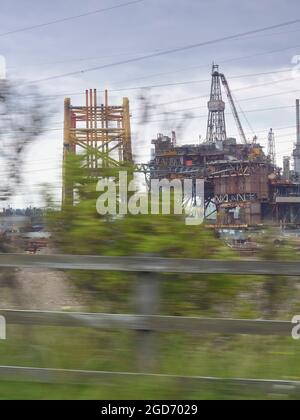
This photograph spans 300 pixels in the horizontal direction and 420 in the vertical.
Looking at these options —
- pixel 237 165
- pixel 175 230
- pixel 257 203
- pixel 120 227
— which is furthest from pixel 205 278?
pixel 237 165

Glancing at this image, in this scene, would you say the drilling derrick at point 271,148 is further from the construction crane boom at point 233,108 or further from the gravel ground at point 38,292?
the gravel ground at point 38,292

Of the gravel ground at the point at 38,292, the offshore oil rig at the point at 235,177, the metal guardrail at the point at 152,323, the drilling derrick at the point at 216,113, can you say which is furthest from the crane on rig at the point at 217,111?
the metal guardrail at the point at 152,323

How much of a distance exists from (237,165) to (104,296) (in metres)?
2.39

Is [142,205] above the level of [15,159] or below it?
below

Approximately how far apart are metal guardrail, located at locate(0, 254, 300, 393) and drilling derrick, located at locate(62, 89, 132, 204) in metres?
1.52

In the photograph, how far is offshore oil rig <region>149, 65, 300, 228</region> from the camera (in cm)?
596

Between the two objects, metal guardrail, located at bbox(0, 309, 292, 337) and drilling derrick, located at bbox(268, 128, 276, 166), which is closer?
metal guardrail, located at bbox(0, 309, 292, 337)

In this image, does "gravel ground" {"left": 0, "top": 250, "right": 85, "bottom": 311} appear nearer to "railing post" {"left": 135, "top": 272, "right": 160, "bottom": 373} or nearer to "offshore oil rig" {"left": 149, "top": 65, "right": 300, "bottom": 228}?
"railing post" {"left": 135, "top": 272, "right": 160, "bottom": 373}

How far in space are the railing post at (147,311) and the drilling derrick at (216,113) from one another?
12.6ft

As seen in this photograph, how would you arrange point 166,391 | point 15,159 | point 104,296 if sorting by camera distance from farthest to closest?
1. point 15,159
2. point 104,296
3. point 166,391

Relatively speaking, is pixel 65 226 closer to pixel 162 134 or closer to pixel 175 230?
pixel 175 230

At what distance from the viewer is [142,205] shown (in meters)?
5.50

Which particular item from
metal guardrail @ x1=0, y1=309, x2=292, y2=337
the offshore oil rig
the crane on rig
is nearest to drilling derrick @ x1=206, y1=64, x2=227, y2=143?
the crane on rig

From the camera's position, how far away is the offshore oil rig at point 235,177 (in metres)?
5.96
